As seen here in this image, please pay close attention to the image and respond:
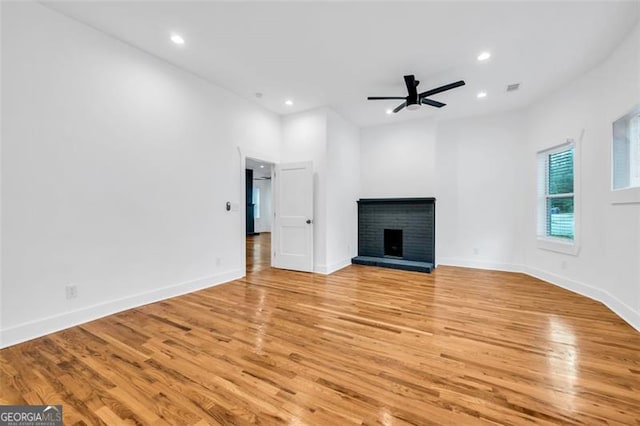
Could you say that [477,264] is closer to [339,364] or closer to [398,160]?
[398,160]

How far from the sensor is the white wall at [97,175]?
2361 millimetres

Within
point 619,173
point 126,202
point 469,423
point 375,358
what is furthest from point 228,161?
point 619,173

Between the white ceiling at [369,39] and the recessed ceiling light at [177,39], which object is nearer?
the white ceiling at [369,39]

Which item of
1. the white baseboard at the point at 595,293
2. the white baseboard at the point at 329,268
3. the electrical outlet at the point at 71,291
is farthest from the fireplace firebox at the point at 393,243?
the electrical outlet at the point at 71,291

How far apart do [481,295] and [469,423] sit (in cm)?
262

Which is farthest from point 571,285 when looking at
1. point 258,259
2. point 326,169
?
point 258,259

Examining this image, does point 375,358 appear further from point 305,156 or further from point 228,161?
point 305,156

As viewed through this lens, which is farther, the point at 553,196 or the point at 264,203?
the point at 264,203

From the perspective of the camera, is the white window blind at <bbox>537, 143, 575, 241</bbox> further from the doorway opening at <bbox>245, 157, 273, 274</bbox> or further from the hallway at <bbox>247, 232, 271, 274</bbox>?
the doorway opening at <bbox>245, 157, 273, 274</bbox>

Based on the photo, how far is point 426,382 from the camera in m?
1.79

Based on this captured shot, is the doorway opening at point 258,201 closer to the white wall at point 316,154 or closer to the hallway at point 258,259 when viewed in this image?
the hallway at point 258,259

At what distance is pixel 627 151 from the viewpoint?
3.08 m

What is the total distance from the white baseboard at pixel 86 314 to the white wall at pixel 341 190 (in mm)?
2333

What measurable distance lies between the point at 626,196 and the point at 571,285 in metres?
1.63
